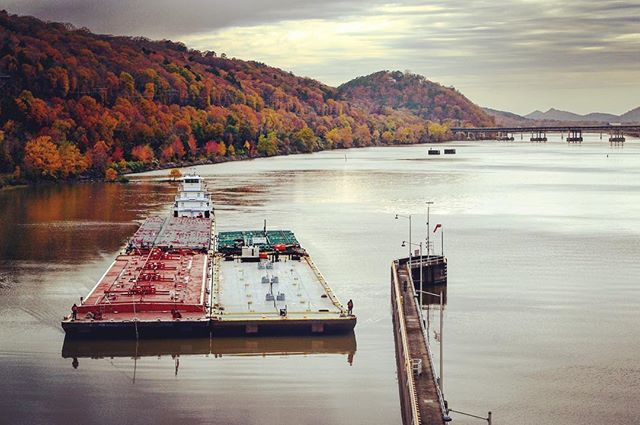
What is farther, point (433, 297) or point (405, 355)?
point (433, 297)

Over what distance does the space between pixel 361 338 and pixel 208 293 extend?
5.12 metres

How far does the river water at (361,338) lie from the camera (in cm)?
2034

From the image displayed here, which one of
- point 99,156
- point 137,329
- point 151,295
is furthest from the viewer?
point 99,156

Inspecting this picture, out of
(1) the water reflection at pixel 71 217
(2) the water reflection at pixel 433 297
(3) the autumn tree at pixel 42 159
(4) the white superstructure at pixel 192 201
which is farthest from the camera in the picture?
(3) the autumn tree at pixel 42 159

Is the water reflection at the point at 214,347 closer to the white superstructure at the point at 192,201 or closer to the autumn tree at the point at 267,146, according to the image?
the white superstructure at the point at 192,201

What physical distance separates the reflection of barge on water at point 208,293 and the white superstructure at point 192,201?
986 cm

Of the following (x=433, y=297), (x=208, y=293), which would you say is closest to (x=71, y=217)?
(x=208, y=293)

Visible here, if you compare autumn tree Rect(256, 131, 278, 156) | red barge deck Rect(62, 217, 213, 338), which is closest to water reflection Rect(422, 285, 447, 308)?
red barge deck Rect(62, 217, 213, 338)

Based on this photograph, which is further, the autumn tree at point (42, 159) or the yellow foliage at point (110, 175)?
the yellow foliage at point (110, 175)

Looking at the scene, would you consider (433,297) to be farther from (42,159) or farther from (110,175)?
(42,159)

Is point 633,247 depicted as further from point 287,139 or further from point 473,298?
point 287,139

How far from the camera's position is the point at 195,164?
108m

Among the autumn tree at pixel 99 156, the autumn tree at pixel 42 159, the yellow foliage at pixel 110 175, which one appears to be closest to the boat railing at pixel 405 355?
Answer: the autumn tree at pixel 42 159

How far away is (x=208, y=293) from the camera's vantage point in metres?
28.1
